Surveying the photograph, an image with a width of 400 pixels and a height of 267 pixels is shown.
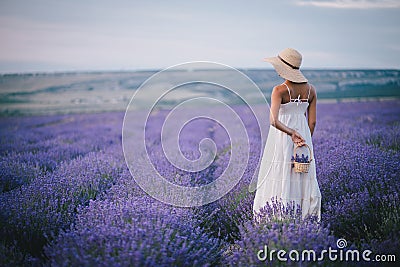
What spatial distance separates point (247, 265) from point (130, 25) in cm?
478

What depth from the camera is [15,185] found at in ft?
→ 10.7

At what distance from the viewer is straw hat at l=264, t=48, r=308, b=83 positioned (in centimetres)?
239

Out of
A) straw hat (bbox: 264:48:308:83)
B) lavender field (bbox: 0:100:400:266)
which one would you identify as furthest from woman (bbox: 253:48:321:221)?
lavender field (bbox: 0:100:400:266)

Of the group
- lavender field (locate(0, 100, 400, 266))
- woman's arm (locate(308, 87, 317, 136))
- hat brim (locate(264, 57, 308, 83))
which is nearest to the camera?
lavender field (locate(0, 100, 400, 266))

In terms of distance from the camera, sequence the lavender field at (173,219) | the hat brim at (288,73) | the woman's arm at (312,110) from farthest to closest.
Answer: the woman's arm at (312,110) → the hat brim at (288,73) → the lavender field at (173,219)

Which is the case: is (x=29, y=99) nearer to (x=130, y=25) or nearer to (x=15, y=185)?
(x=130, y=25)

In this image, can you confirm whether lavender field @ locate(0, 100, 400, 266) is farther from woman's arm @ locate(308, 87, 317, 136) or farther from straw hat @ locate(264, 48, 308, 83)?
straw hat @ locate(264, 48, 308, 83)

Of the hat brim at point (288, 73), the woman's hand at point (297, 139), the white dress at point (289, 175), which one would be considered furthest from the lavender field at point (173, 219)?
the hat brim at point (288, 73)

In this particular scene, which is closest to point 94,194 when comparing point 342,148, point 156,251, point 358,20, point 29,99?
point 156,251

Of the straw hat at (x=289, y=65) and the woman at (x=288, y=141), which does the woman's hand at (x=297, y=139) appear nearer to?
the woman at (x=288, y=141)

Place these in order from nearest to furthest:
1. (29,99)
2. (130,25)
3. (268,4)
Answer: (268,4) → (130,25) → (29,99)

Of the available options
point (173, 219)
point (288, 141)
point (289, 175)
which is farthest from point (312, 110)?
point (173, 219)

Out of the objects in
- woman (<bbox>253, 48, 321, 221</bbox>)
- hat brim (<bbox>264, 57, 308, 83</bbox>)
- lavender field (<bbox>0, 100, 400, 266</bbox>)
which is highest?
hat brim (<bbox>264, 57, 308, 83</bbox>)

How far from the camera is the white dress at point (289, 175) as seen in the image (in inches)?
96.7
